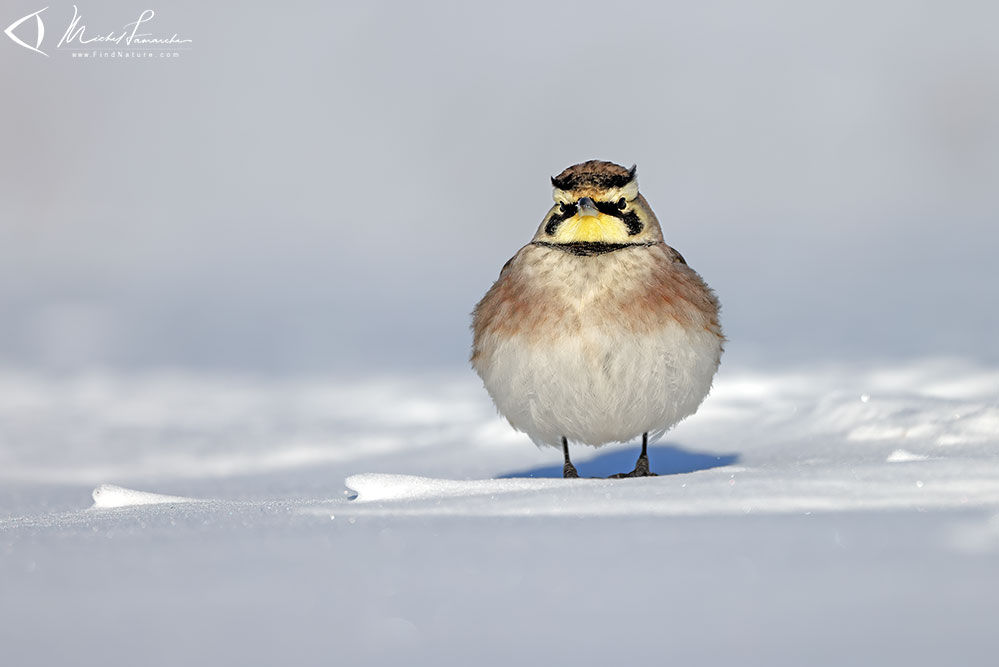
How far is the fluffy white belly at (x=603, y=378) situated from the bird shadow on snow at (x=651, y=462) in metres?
1.10

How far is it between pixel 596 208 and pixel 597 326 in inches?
25.7

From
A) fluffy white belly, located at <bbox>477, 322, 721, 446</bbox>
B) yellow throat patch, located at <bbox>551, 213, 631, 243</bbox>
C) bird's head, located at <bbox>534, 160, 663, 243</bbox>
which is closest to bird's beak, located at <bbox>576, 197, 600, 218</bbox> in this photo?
bird's head, located at <bbox>534, 160, 663, 243</bbox>

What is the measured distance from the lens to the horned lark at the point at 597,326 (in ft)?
24.2

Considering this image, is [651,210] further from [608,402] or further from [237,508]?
[237,508]

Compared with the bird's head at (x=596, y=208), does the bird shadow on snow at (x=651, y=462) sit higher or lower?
lower

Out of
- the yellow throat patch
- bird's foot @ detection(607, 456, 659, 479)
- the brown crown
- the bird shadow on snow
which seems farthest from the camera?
the bird shadow on snow

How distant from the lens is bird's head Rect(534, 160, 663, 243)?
295 inches

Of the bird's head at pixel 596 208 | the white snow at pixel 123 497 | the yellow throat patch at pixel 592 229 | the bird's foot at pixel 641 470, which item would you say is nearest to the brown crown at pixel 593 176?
the bird's head at pixel 596 208

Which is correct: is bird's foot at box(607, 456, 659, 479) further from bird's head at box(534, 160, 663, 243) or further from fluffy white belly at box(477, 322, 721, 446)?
bird's head at box(534, 160, 663, 243)

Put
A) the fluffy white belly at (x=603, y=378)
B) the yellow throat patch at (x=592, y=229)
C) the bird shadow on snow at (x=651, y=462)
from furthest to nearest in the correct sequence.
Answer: the bird shadow on snow at (x=651, y=462) < the yellow throat patch at (x=592, y=229) < the fluffy white belly at (x=603, y=378)

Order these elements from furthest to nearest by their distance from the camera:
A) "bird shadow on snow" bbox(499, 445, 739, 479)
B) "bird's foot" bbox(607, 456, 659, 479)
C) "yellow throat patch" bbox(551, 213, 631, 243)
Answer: "bird shadow on snow" bbox(499, 445, 739, 479), "bird's foot" bbox(607, 456, 659, 479), "yellow throat patch" bbox(551, 213, 631, 243)

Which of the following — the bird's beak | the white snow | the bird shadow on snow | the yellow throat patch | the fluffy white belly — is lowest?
the white snow

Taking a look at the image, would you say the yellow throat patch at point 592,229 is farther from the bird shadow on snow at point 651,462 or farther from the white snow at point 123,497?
the white snow at point 123,497

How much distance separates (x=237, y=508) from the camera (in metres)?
6.96
